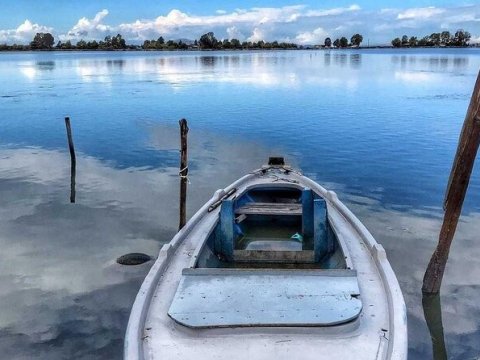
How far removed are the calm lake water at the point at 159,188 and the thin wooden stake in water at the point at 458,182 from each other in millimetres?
844

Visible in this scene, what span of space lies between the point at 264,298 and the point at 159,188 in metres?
12.9

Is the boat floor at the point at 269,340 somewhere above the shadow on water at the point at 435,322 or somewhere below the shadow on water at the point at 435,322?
above

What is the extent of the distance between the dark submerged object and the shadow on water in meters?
6.86

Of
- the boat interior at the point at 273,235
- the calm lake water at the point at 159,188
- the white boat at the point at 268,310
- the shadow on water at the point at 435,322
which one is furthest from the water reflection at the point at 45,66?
the white boat at the point at 268,310

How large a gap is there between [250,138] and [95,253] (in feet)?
52.1

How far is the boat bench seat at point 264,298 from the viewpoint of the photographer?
6.10 m

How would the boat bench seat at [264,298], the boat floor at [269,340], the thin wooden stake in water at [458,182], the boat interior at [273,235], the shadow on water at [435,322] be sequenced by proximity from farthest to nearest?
the boat interior at [273,235] < the shadow on water at [435,322] < the thin wooden stake in water at [458,182] < the boat bench seat at [264,298] < the boat floor at [269,340]

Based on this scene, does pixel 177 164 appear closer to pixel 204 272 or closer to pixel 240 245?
pixel 240 245

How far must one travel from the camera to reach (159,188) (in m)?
18.8

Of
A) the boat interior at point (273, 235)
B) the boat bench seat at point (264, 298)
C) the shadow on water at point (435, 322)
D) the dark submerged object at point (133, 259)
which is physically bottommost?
the shadow on water at point (435, 322)

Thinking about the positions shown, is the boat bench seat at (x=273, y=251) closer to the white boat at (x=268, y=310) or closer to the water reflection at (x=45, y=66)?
the white boat at (x=268, y=310)

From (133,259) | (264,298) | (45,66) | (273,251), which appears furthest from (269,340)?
(45,66)

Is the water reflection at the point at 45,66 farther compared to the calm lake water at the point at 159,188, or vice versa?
the water reflection at the point at 45,66

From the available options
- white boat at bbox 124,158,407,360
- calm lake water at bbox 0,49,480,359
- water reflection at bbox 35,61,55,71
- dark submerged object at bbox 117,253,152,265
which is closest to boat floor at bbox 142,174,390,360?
white boat at bbox 124,158,407,360
